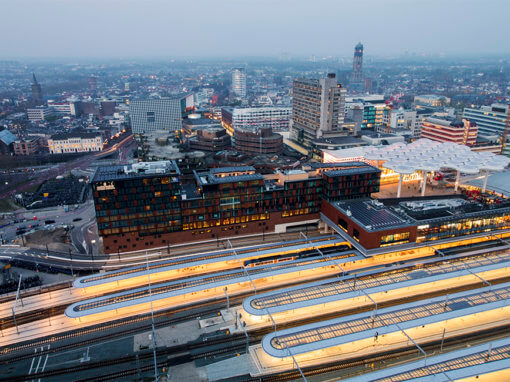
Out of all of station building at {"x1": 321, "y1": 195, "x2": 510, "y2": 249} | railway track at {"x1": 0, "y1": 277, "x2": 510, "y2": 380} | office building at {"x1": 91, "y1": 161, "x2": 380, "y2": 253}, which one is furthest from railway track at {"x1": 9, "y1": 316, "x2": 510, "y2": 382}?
office building at {"x1": 91, "y1": 161, "x2": 380, "y2": 253}

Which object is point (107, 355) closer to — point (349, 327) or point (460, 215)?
point (349, 327)


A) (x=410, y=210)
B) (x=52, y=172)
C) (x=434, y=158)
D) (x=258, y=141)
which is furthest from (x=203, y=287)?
(x=52, y=172)

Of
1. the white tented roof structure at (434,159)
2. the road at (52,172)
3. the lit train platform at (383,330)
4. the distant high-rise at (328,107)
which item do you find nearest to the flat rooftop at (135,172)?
the lit train platform at (383,330)

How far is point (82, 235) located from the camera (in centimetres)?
11238

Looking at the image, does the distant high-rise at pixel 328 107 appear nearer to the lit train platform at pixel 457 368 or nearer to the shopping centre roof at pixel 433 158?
the shopping centre roof at pixel 433 158

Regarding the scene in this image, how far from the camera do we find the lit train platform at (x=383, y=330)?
2517 inches

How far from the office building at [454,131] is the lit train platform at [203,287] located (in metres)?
122

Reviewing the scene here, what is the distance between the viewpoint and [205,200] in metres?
102

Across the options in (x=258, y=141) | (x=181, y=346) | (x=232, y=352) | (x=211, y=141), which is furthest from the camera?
(x=211, y=141)

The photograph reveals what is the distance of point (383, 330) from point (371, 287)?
1500 cm

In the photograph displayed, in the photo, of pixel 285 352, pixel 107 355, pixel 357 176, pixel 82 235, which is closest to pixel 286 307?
pixel 285 352

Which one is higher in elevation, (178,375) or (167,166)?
(167,166)

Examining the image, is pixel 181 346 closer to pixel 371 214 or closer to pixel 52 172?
pixel 371 214

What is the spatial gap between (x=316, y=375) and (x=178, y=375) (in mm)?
23272
